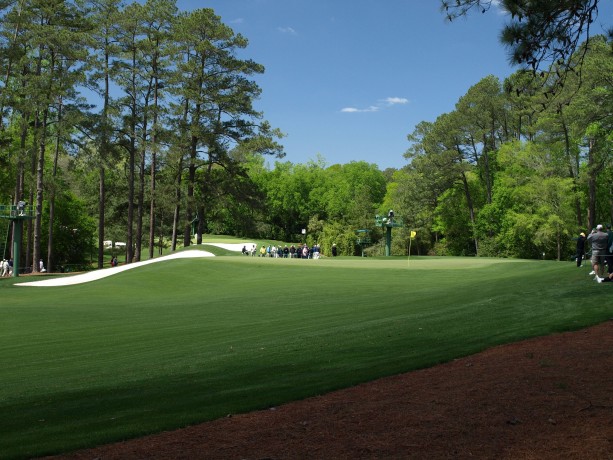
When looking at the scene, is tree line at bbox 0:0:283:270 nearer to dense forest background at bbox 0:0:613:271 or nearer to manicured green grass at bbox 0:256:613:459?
dense forest background at bbox 0:0:613:271

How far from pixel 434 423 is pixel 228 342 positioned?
22.3 ft

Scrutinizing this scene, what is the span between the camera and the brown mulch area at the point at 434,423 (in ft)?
16.2

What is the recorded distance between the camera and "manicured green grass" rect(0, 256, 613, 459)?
22.5 ft

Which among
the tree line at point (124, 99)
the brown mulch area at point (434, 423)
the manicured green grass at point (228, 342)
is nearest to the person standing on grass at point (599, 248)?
the manicured green grass at point (228, 342)

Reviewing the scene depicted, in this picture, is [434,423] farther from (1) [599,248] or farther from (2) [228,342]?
(1) [599,248]

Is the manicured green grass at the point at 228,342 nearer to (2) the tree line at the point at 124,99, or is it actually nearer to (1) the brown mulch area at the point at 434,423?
(1) the brown mulch area at the point at 434,423

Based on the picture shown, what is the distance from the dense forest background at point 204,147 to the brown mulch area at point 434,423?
2302cm

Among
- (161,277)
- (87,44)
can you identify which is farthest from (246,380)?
(87,44)

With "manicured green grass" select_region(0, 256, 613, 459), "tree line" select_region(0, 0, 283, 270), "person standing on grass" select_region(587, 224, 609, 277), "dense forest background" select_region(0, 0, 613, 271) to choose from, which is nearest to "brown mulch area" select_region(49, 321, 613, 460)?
"manicured green grass" select_region(0, 256, 613, 459)

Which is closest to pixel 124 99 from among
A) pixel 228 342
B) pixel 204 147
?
pixel 204 147

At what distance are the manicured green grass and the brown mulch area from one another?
538 mm

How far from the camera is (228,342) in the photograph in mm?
11727

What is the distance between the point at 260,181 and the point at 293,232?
11.8m

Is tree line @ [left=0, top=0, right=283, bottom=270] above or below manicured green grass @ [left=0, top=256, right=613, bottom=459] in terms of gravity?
above
